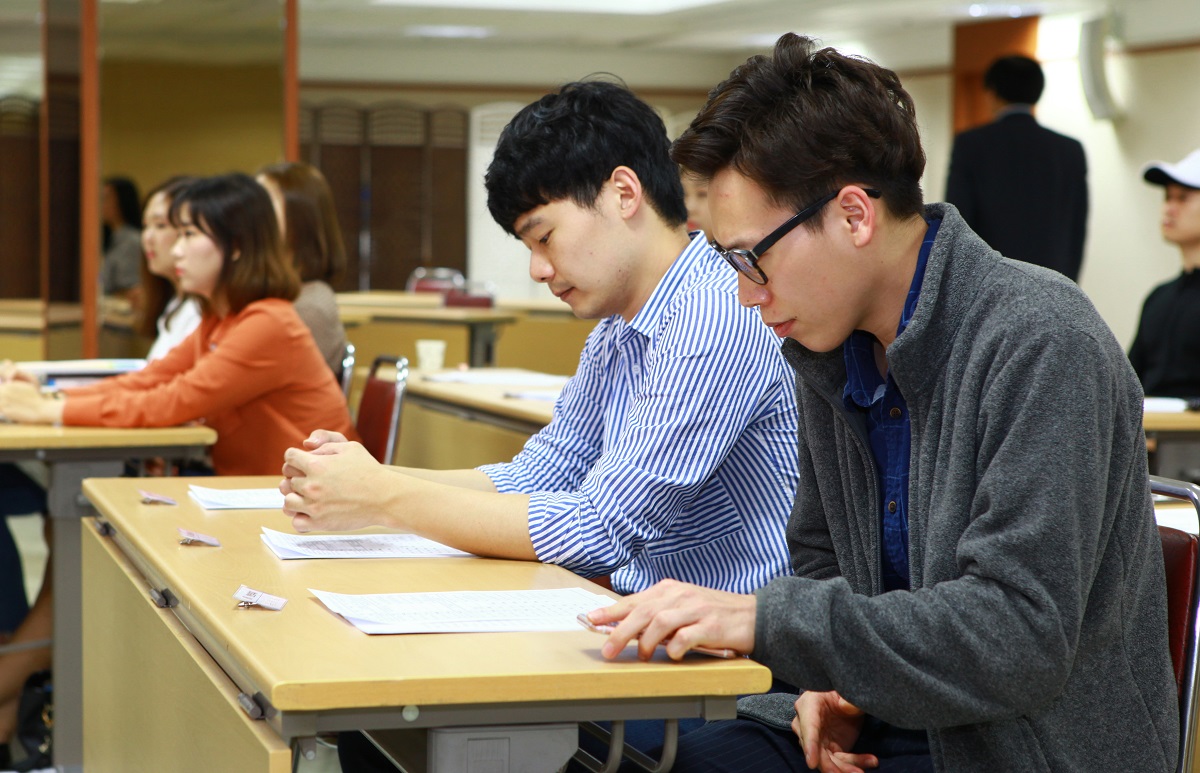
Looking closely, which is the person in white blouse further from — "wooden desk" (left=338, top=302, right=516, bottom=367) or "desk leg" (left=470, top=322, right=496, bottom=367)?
"desk leg" (left=470, top=322, right=496, bottom=367)

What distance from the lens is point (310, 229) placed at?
405 cm

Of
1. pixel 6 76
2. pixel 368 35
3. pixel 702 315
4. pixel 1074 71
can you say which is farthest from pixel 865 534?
pixel 368 35

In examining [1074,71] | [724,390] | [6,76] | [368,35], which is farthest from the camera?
[368,35]

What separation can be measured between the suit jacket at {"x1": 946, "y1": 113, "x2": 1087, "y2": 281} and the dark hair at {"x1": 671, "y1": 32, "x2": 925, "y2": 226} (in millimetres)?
3881

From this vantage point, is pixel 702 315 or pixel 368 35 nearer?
pixel 702 315

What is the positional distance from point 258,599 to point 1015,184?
14.0 feet

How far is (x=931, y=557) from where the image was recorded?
1.17m

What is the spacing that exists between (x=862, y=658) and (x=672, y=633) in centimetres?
16

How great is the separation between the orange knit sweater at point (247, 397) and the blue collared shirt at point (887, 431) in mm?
1788

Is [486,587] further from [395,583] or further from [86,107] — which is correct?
[86,107]

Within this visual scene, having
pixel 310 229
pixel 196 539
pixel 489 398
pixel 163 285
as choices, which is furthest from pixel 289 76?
pixel 196 539

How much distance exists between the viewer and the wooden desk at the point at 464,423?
359 centimetres

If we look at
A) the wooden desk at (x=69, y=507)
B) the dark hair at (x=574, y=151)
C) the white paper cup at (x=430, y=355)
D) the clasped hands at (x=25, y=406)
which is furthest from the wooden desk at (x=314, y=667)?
the white paper cup at (x=430, y=355)

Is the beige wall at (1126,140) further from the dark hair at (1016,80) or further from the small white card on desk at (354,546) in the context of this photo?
the small white card on desk at (354,546)
